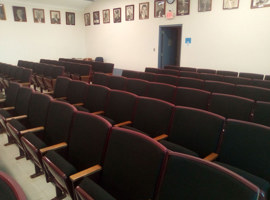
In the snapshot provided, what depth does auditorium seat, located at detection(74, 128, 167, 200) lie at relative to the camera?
1.15 metres

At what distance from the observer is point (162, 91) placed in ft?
9.63

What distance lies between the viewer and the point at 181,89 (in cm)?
274

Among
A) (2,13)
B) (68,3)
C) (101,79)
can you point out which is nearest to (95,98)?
(101,79)

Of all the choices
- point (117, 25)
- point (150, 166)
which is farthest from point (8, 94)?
point (117, 25)

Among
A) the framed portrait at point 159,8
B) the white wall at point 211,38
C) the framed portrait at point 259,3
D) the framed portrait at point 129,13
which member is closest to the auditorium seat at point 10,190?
the white wall at point 211,38

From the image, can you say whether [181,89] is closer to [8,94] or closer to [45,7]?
[8,94]

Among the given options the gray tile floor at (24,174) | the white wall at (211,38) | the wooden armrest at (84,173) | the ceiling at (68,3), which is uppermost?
the ceiling at (68,3)

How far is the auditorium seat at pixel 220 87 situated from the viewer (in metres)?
3.05

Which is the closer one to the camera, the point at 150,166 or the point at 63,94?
the point at 150,166

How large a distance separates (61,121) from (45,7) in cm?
882

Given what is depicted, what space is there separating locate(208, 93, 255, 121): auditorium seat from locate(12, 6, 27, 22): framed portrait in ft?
29.1

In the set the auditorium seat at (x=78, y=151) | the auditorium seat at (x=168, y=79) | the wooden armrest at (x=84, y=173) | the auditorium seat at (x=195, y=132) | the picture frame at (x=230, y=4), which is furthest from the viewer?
the picture frame at (x=230, y=4)

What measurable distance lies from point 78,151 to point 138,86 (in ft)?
5.95

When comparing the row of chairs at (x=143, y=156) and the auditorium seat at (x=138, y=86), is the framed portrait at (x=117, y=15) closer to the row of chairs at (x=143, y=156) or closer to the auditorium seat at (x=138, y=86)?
the auditorium seat at (x=138, y=86)
